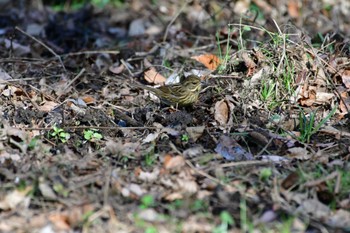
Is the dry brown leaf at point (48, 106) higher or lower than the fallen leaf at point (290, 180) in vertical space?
lower

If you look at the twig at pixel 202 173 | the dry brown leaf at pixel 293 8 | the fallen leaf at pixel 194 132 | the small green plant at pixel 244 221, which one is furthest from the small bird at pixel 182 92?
the dry brown leaf at pixel 293 8

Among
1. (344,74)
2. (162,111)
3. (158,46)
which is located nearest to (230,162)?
(162,111)

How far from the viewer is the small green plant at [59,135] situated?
5965 mm

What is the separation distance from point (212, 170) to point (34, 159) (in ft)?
4.88

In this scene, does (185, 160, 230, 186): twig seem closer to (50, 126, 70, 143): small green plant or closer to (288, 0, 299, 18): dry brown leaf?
(50, 126, 70, 143): small green plant

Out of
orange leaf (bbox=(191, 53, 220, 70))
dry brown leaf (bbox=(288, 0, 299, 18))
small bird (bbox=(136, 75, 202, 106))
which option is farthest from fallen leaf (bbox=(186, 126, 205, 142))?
dry brown leaf (bbox=(288, 0, 299, 18))

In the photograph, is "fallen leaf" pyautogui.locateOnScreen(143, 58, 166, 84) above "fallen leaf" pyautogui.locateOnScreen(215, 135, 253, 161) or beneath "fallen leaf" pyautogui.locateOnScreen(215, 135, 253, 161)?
beneath

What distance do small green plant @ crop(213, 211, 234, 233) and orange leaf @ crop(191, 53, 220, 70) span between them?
332 centimetres

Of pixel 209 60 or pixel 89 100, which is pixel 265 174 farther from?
pixel 209 60

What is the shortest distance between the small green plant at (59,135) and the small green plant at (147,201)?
4.89 ft

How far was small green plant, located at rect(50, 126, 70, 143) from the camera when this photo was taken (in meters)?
5.96

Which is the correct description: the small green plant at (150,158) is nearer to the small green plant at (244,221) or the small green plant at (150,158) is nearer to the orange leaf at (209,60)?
the small green plant at (244,221)

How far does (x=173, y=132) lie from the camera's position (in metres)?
5.90

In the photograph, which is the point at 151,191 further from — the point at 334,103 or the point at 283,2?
the point at 283,2
